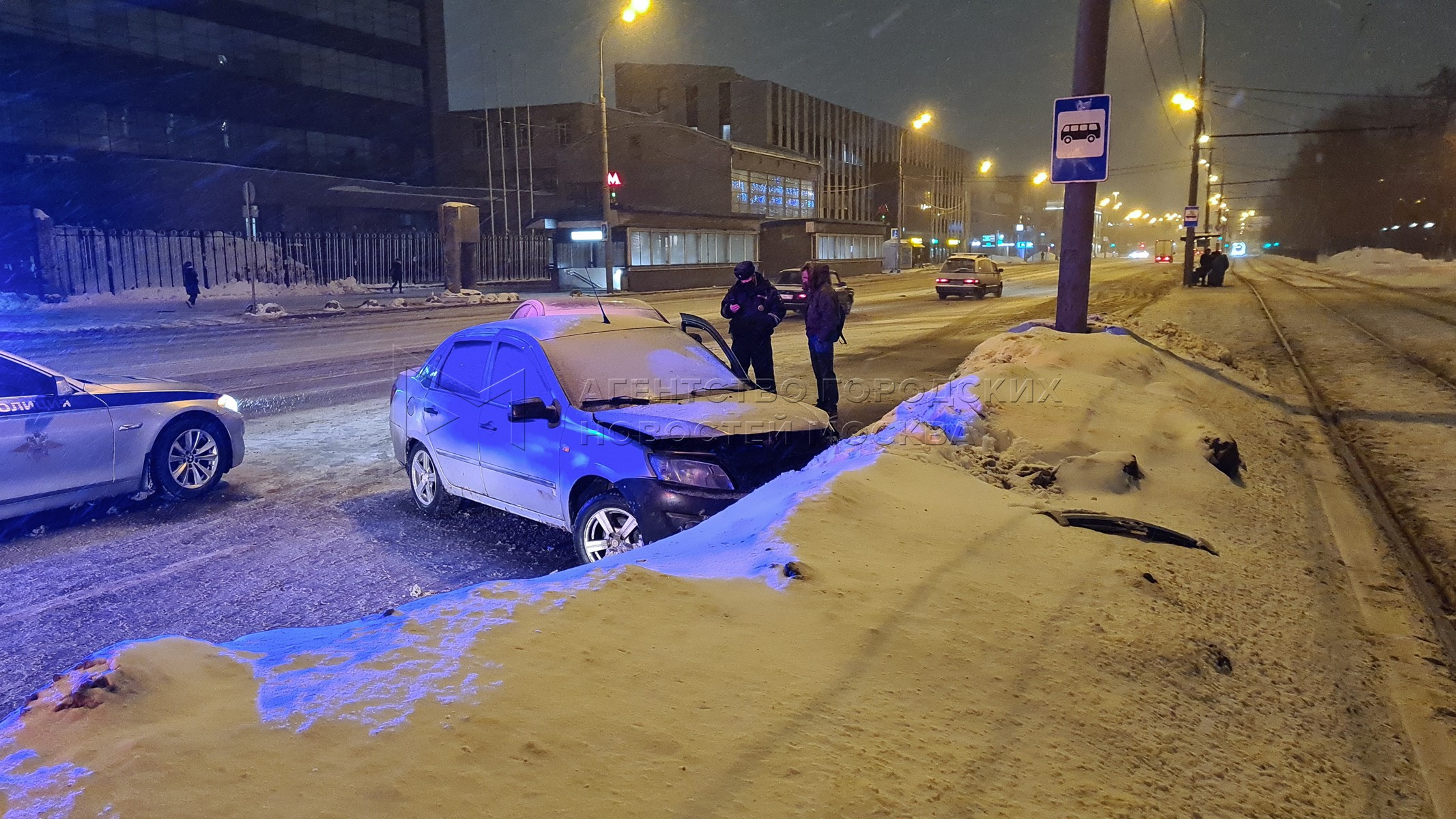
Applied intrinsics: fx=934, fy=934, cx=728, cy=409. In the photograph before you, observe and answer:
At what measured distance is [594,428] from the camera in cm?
561

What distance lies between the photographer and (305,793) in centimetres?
217

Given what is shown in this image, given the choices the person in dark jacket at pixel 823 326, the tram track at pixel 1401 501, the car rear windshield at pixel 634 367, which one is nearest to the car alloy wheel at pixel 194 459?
the car rear windshield at pixel 634 367

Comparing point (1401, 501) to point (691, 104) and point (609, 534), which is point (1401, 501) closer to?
point (609, 534)

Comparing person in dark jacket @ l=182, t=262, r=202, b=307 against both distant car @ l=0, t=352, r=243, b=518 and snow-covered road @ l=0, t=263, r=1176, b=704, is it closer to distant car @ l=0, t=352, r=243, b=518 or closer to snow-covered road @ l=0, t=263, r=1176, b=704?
snow-covered road @ l=0, t=263, r=1176, b=704

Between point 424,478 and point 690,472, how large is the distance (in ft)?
8.81

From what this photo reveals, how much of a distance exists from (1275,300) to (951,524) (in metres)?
31.4

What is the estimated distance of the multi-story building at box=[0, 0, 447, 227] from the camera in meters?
40.1

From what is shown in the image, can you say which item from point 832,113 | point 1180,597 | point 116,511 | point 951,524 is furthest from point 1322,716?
point 832,113

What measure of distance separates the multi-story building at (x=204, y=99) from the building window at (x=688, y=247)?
16286 mm

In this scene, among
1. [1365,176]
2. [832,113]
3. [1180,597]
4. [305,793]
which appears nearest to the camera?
[305,793]

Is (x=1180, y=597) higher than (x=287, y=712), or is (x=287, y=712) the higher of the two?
(x=287, y=712)

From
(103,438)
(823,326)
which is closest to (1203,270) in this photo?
(823,326)

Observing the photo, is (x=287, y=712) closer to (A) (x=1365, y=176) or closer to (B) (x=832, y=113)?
(B) (x=832, y=113)

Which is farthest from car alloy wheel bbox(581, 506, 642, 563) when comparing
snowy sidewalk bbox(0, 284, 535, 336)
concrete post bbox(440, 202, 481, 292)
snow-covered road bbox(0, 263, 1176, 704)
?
concrete post bbox(440, 202, 481, 292)
